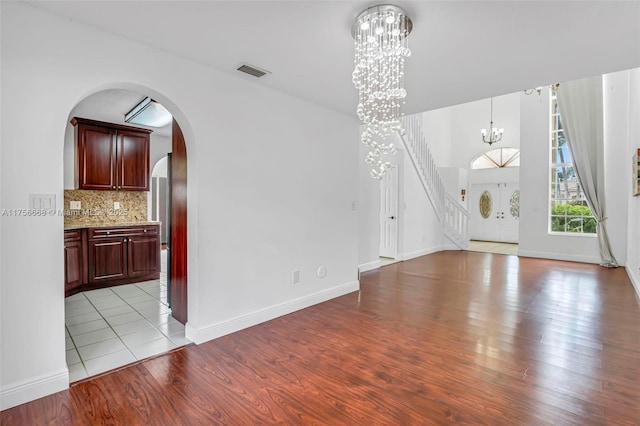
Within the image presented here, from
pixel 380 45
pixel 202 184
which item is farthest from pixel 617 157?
pixel 202 184

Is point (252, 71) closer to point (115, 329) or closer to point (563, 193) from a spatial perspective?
point (115, 329)

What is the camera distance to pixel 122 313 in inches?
146

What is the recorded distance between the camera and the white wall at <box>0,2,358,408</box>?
6.59 feet

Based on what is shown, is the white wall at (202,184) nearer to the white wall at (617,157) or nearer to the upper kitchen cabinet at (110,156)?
the upper kitchen cabinet at (110,156)

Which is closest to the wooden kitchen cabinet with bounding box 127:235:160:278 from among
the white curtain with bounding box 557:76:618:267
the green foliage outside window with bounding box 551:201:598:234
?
the white curtain with bounding box 557:76:618:267

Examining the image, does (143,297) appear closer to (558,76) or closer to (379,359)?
(379,359)

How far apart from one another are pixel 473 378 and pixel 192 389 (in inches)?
81.8

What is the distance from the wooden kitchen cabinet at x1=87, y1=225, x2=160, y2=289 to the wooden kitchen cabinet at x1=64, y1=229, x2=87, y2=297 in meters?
0.10

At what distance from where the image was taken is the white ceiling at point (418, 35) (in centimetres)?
204

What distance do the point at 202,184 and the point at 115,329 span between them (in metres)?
1.84

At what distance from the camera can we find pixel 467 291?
4.62m

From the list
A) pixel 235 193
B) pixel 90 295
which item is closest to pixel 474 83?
pixel 235 193

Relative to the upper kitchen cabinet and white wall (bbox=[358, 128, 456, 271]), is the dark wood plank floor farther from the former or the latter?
the upper kitchen cabinet

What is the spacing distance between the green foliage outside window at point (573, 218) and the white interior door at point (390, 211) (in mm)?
3871
